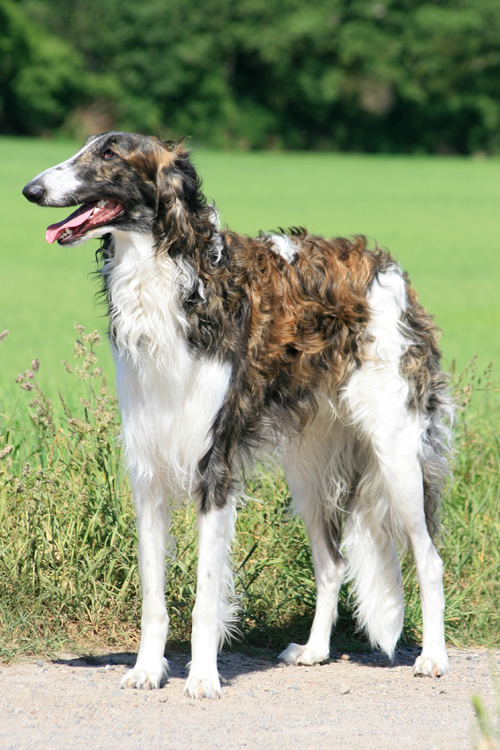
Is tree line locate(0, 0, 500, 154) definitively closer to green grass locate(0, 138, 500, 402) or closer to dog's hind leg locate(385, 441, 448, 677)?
green grass locate(0, 138, 500, 402)

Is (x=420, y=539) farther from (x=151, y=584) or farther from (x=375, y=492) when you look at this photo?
(x=151, y=584)

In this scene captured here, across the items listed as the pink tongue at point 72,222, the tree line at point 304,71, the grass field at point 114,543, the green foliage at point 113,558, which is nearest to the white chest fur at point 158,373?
the pink tongue at point 72,222

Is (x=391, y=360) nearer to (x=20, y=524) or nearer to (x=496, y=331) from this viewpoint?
(x=20, y=524)

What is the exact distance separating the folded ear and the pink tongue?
0.28m

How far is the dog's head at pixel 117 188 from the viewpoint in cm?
366

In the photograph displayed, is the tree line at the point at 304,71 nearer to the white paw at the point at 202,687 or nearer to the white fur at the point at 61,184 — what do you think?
the white fur at the point at 61,184

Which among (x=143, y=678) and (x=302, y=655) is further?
(x=302, y=655)

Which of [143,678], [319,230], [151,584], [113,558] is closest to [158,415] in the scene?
[151,584]

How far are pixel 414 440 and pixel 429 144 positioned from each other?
54.9 meters

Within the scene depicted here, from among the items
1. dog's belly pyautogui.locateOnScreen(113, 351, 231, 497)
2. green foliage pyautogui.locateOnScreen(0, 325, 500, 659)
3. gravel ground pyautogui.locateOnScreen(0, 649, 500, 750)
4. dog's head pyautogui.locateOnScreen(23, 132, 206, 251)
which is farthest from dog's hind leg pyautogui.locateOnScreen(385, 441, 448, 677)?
dog's head pyautogui.locateOnScreen(23, 132, 206, 251)

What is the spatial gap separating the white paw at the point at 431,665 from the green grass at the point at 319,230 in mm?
2647

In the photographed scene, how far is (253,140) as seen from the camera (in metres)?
54.2

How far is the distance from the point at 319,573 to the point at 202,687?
1062 millimetres

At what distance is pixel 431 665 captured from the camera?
4277mm
